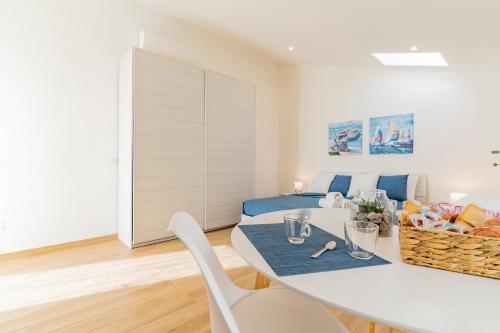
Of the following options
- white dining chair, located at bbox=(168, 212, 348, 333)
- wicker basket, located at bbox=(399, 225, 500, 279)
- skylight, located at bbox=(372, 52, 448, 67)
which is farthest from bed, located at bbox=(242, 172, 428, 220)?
wicker basket, located at bbox=(399, 225, 500, 279)

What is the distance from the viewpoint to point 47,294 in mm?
1975

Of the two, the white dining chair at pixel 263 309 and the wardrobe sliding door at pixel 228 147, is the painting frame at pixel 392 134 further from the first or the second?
the white dining chair at pixel 263 309

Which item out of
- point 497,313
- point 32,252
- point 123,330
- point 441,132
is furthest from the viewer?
point 441,132

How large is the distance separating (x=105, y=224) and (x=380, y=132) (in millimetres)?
4080

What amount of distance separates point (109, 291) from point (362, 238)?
1.98m

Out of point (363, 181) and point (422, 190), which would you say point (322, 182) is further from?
point (422, 190)

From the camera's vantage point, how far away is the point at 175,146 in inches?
133

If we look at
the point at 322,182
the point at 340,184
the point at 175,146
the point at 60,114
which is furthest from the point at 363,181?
the point at 60,114

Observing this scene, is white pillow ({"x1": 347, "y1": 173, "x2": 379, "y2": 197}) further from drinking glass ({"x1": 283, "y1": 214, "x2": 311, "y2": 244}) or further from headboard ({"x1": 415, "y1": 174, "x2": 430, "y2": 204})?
drinking glass ({"x1": 283, "y1": 214, "x2": 311, "y2": 244})

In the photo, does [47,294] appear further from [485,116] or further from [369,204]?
[485,116]

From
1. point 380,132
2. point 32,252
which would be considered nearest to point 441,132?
point 380,132

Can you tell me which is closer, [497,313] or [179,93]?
[497,313]

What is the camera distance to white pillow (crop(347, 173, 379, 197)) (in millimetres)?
3928

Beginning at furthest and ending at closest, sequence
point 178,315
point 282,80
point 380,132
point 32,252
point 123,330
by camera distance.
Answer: point 282,80 < point 380,132 < point 32,252 < point 178,315 < point 123,330
